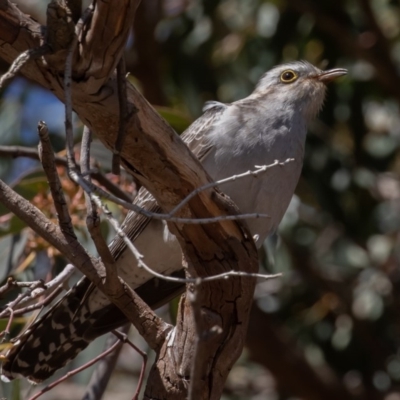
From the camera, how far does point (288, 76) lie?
4.88 m

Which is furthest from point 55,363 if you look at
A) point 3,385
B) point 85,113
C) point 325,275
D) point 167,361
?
point 325,275

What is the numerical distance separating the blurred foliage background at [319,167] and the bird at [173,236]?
64.7 inches

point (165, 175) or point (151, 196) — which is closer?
point (165, 175)

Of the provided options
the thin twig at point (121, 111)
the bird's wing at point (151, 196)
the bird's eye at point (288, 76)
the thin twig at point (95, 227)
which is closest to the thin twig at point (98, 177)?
the bird's wing at point (151, 196)

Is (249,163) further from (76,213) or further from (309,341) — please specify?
(309,341)

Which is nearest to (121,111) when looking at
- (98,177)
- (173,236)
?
(173,236)

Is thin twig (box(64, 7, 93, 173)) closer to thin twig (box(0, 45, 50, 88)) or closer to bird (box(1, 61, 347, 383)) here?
thin twig (box(0, 45, 50, 88))

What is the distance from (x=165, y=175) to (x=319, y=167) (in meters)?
3.22

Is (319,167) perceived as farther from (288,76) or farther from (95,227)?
(95,227)

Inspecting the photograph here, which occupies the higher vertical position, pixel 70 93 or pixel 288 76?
pixel 70 93

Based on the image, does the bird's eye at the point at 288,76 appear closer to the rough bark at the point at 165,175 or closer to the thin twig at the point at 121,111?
the rough bark at the point at 165,175

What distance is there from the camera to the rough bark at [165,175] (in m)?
2.55

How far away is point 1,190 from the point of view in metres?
2.94

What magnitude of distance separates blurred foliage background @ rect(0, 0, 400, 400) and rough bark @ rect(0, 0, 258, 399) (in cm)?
270
